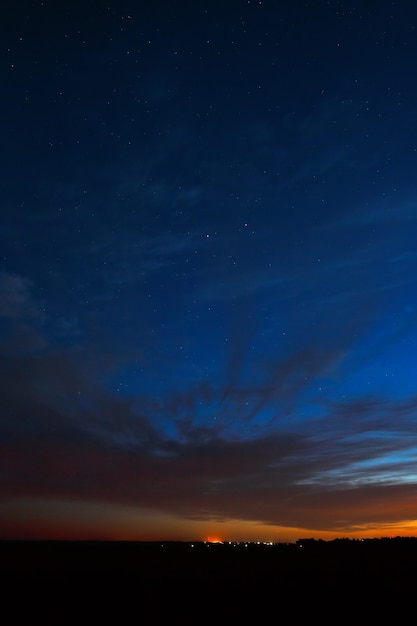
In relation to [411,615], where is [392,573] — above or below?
above

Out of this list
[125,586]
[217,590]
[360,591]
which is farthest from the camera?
[125,586]

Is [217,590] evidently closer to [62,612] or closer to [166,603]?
[166,603]

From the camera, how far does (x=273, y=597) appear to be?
37188 mm

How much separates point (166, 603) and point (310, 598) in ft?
29.0

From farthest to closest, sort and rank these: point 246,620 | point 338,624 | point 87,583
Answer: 1. point 87,583
2. point 246,620
3. point 338,624

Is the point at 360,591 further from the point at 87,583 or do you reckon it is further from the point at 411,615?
the point at 87,583

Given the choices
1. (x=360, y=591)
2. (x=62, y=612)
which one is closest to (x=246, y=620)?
(x=62, y=612)

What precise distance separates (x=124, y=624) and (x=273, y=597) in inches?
513

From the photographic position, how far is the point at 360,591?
3922 cm

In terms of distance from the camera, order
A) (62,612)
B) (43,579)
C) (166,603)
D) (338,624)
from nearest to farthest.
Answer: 1. (338,624)
2. (62,612)
3. (166,603)
4. (43,579)

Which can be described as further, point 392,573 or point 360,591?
A: point 392,573

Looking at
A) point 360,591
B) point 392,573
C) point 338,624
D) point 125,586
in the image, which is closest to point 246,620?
point 338,624

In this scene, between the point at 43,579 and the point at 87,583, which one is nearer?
the point at 87,583

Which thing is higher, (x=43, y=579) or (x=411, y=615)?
(x=43, y=579)
